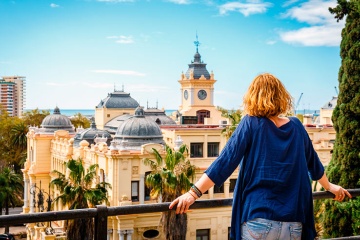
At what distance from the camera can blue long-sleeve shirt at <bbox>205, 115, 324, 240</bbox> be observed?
341 cm

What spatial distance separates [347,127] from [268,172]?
569 inches

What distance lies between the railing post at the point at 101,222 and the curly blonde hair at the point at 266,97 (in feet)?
4.69

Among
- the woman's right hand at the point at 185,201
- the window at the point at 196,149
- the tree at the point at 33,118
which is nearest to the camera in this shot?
the woman's right hand at the point at 185,201

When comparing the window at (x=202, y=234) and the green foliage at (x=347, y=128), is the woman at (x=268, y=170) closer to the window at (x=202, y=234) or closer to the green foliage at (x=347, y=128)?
the green foliage at (x=347, y=128)

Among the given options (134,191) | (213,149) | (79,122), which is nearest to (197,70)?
(79,122)

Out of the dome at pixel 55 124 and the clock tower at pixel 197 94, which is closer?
the dome at pixel 55 124

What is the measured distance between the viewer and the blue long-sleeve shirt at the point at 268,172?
3.41 meters

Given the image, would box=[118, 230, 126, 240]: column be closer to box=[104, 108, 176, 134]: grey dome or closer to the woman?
box=[104, 108, 176, 134]: grey dome

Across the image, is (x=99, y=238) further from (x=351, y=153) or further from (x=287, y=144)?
(x=351, y=153)

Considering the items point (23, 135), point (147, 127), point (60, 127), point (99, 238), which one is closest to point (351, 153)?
point (99, 238)

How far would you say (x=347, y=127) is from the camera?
55.7 feet

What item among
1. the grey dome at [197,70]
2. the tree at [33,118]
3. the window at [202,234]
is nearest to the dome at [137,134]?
the window at [202,234]

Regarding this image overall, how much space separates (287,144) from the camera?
3.50 m

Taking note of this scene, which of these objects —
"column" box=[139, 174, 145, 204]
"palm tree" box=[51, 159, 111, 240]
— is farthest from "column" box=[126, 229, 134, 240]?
"palm tree" box=[51, 159, 111, 240]
